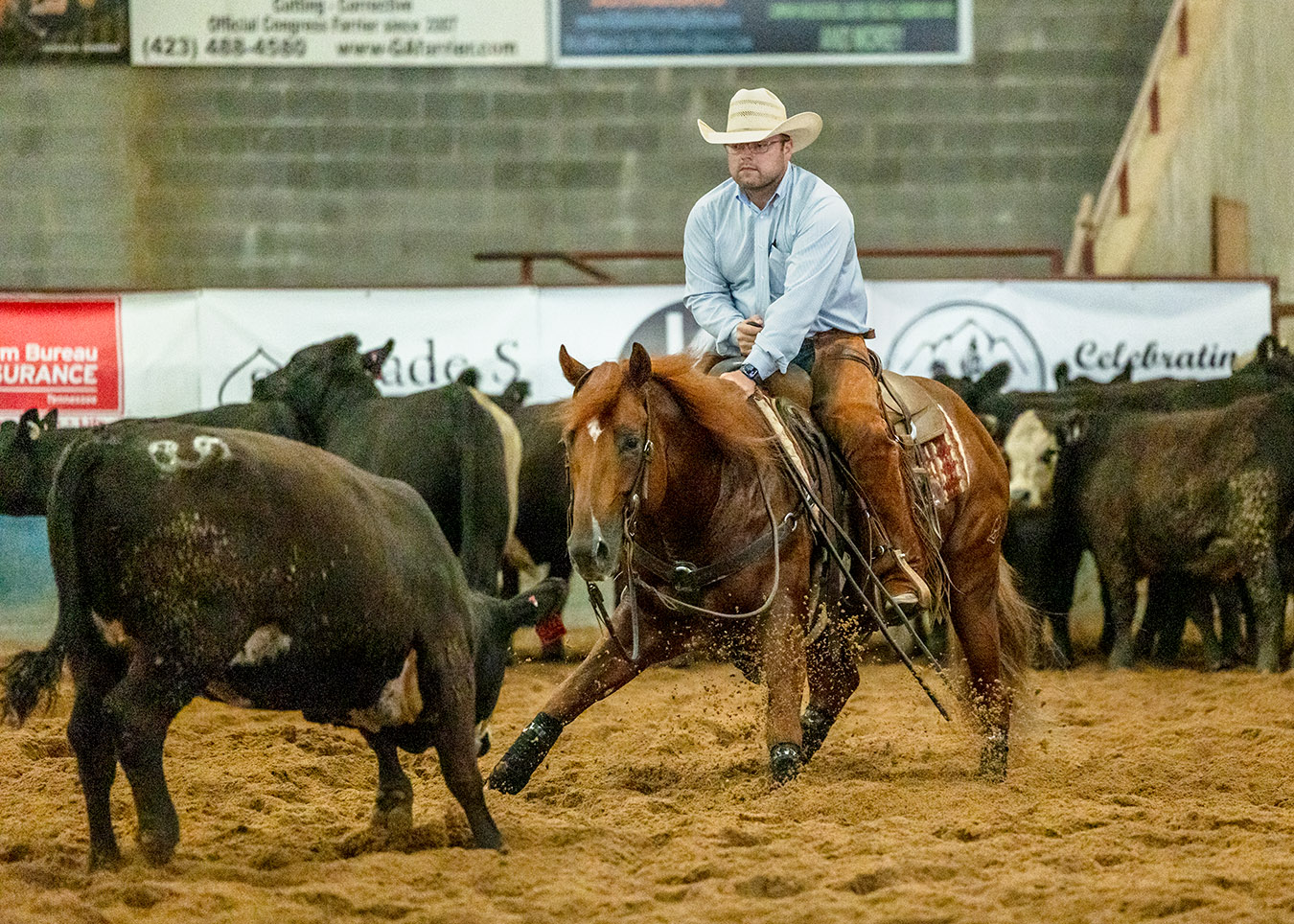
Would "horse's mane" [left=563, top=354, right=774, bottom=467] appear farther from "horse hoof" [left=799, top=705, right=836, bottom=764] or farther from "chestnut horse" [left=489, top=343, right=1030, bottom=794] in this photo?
"horse hoof" [left=799, top=705, right=836, bottom=764]

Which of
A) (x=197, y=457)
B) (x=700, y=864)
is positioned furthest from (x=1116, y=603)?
(x=197, y=457)

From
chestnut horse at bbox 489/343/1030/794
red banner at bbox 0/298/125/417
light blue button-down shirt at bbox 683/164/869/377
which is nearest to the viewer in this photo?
chestnut horse at bbox 489/343/1030/794

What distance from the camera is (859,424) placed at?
15.0ft

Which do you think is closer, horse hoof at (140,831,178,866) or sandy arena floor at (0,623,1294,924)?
sandy arena floor at (0,623,1294,924)

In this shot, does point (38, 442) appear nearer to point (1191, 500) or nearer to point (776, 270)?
point (776, 270)

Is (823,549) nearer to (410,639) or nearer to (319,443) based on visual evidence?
(410,639)

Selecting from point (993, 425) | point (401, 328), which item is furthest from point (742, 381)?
point (401, 328)

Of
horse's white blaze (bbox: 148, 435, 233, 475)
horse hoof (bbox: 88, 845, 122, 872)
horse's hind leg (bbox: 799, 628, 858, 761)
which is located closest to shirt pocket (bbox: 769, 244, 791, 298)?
horse's hind leg (bbox: 799, 628, 858, 761)

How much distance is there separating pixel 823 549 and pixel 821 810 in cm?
77

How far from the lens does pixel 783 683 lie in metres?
4.24

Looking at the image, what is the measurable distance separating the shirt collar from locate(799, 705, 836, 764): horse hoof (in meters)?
1.67

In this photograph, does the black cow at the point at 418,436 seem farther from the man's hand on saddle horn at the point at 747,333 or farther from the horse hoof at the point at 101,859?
the horse hoof at the point at 101,859

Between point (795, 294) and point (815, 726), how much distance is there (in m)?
1.50

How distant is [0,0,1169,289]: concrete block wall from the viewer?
492 inches
